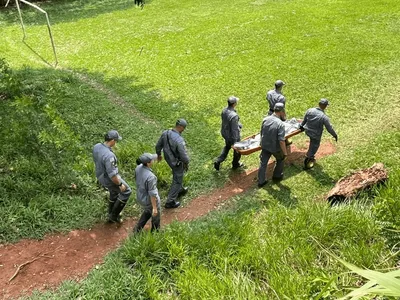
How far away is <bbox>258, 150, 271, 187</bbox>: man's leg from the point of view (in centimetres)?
970

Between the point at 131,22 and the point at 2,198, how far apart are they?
1812 cm

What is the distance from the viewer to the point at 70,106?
1473 centimetres

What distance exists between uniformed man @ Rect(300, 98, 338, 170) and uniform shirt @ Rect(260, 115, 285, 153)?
3.94ft

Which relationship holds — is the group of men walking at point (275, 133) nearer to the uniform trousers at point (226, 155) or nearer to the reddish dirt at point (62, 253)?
the uniform trousers at point (226, 155)

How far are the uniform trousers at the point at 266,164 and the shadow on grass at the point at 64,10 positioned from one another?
20.3 meters

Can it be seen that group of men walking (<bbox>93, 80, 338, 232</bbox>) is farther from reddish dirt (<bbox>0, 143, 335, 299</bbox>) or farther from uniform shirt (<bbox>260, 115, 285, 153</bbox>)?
reddish dirt (<bbox>0, 143, 335, 299</bbox>)

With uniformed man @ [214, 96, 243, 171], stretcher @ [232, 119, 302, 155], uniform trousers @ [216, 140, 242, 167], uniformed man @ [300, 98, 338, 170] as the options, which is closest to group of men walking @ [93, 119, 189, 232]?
uniform trousers @ [216, 140, 242, 167]

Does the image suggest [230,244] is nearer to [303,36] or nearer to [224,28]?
[303,36]

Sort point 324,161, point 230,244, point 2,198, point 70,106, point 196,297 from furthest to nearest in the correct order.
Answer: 1. point 70,106
2. point 324,161
3. point 2,198
4. point 230,244
5. point 196,297

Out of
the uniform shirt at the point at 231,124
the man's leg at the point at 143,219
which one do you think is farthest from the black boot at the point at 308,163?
the man's leg at the point at 143,219

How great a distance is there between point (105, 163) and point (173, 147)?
5.25 ft

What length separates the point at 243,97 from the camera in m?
15.0

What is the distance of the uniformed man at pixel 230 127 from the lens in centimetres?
1005

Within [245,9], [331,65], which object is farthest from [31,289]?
[245,9]
